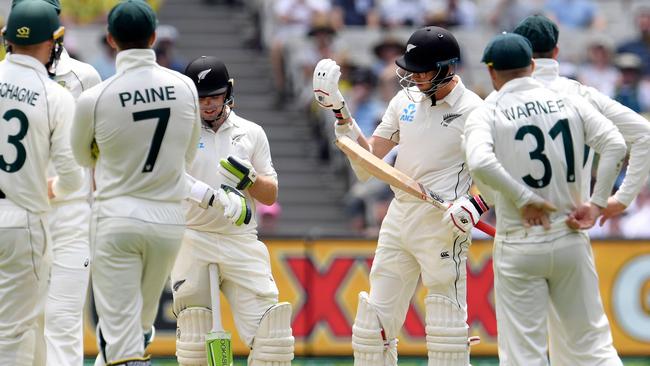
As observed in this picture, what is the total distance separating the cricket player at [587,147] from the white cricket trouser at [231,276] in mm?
1816

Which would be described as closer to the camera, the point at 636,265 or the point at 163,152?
the point at 163,152

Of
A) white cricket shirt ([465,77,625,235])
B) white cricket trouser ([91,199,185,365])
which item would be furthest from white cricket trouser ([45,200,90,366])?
white cricket shirt ([465,77,625,235])

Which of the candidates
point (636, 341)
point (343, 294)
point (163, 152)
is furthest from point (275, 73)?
point (163, 152)

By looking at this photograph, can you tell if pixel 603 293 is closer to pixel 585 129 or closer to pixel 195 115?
pixel 585 129

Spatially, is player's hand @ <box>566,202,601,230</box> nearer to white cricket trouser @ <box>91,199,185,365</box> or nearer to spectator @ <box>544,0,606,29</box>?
white cricket trouser @ <box>91,199,185,365</box>

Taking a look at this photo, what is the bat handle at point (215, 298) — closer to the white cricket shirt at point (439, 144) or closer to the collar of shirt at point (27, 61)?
the white cricket shirt at point (439, 144)

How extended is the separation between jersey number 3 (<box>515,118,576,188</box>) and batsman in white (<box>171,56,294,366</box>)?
5.74 feet

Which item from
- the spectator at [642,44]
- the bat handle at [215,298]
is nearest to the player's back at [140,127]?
the bat handle at [215,298]

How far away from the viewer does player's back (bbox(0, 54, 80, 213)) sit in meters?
7.68

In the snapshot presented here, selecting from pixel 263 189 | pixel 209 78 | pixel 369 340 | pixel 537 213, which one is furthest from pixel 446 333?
pixel 209 78

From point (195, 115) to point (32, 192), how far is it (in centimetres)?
104

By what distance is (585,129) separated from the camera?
759cm

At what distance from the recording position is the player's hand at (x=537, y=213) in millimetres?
7440

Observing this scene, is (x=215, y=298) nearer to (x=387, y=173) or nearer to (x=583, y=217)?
(x=387, y=173)
